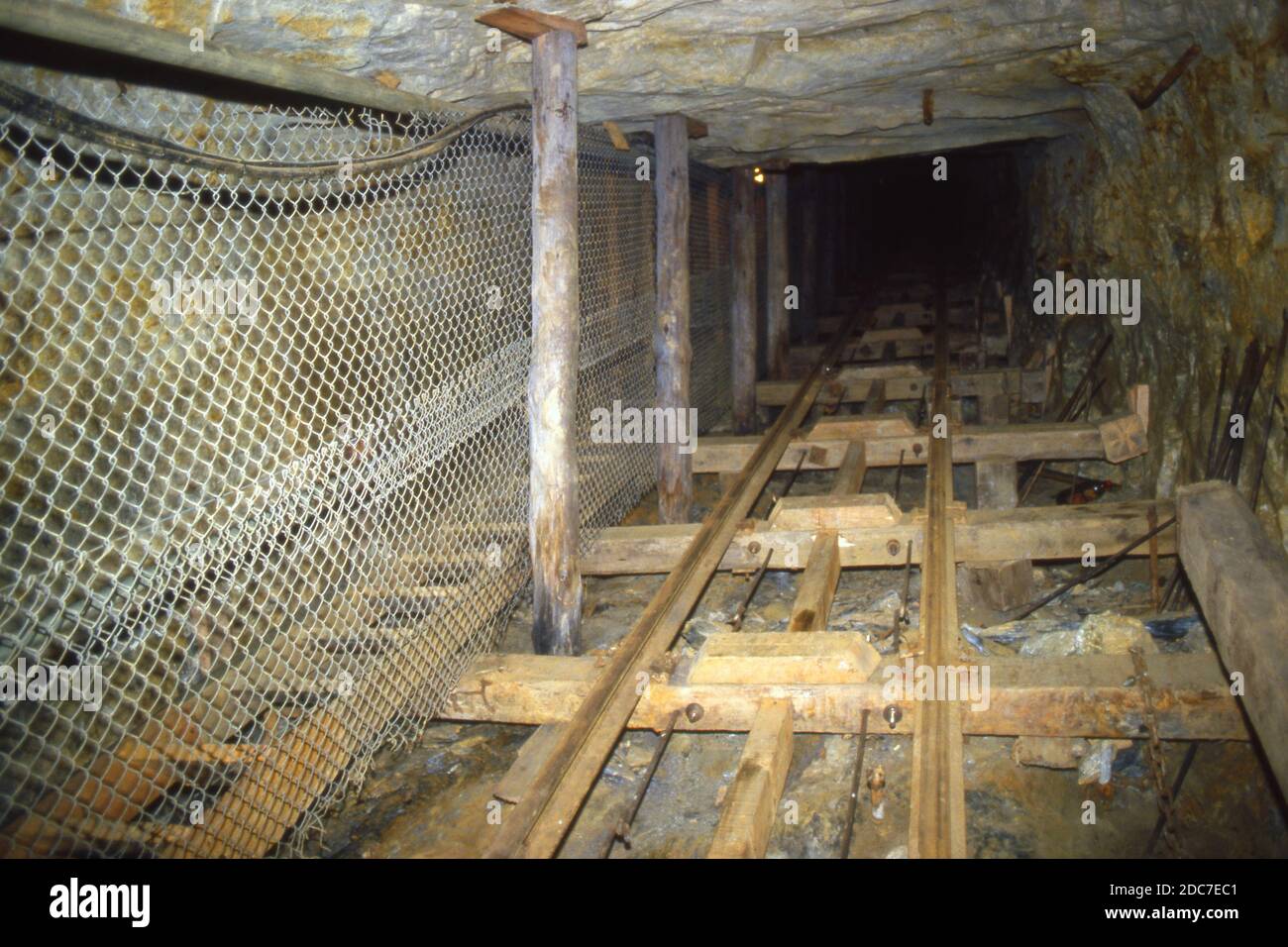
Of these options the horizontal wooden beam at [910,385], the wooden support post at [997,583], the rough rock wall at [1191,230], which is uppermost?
the rough rock wall at [1191,230]

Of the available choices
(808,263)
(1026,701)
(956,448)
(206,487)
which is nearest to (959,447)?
(956,448)

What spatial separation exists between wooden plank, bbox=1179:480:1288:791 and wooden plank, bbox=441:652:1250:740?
137 mm

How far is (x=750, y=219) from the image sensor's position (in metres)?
7.91

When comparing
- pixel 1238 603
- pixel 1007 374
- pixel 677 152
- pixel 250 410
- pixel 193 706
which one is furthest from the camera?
pixel 1007 374

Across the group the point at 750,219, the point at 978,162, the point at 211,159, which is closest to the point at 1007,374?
the point at 750,219

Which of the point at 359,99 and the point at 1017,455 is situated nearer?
the point at 359,99

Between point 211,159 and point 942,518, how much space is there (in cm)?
382

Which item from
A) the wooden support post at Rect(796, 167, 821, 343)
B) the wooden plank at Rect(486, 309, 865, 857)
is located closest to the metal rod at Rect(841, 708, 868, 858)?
the wooden plank at Rect(486, 309, 865, 857)

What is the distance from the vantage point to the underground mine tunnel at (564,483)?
289cm

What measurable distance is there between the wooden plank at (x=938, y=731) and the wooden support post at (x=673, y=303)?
1.88m

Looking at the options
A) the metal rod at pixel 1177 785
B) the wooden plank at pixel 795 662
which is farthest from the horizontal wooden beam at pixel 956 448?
the wooden plank at pixel 795 662

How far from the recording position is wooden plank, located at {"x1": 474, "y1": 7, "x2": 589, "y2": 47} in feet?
11.2

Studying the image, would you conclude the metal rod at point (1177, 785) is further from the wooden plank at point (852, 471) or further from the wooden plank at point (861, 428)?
the wooden plank at point (861, 428)
